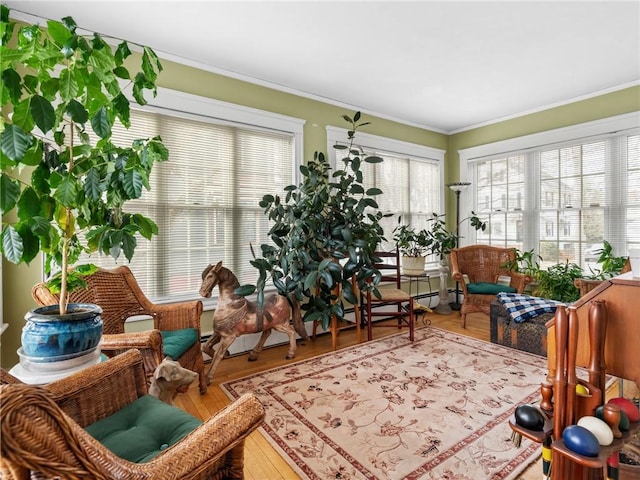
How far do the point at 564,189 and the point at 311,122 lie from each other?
3.21 metres

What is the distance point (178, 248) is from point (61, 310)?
1675 mm

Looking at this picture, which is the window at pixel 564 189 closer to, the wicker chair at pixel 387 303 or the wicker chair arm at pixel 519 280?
the wicker chair arm at pixel 519 280

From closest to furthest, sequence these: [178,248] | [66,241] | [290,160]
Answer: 1. [66,241]
2. [178,248]
3. [290,160]

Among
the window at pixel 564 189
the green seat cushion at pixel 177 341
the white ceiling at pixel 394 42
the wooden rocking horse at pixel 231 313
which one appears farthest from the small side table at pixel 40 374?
the window at pixel 564 189

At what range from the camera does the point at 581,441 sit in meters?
0.79

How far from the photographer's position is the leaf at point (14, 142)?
955mm

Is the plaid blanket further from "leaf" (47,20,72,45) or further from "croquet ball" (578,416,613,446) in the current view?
"leaf" (47,20,72,45)

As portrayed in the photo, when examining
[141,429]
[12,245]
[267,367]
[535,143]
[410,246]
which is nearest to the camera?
[12,245]

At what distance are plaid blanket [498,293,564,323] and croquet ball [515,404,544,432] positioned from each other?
2482 mm

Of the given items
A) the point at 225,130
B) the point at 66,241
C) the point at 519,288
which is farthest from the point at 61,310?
the point at 519,288

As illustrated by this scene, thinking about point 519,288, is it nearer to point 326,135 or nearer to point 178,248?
point 326,135

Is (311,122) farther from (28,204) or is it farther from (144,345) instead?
(28,204)

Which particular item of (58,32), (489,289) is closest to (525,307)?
(489,289)

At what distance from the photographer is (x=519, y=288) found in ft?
12.5
